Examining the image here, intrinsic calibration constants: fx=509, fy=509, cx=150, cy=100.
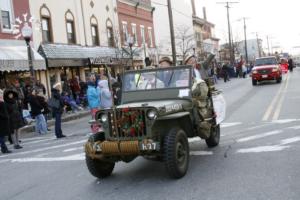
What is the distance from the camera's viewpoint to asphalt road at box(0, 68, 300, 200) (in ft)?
22.4

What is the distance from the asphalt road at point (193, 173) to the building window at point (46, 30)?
15.1 m

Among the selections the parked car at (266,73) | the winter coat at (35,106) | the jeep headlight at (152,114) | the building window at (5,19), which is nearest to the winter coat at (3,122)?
the winter coat at (35,106)

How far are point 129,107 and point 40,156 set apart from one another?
4415 mm

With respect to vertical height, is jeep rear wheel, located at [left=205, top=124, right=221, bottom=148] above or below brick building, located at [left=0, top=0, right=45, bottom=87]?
below

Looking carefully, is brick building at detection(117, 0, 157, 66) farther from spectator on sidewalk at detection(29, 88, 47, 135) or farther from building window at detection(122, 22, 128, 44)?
spectator on sidewalk at detection(29, 88, 47, 135)

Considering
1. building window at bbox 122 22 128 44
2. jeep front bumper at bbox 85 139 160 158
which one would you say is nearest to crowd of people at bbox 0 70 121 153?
jeep front bumper at bbox 85 139 160 158

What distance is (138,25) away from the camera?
41.6 meters

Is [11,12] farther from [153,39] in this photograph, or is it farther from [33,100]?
→ [153,39]

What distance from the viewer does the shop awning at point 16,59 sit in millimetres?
21688

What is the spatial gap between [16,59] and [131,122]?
52.5 ft

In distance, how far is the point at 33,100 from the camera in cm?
1642

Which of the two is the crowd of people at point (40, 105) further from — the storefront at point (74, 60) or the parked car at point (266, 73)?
the parked car at point (266, 73)

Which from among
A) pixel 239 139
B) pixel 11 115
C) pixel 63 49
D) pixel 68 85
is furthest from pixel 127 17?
pixel 239 139

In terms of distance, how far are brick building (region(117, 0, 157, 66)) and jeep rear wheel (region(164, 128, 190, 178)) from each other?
2729 cm
